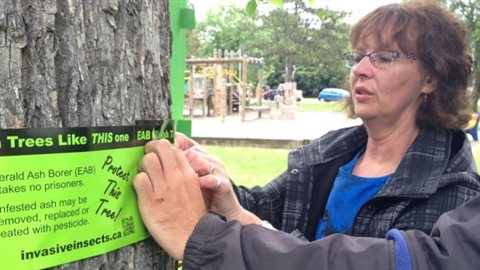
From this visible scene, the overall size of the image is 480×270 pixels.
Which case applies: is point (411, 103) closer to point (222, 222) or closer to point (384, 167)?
point (384, 167)

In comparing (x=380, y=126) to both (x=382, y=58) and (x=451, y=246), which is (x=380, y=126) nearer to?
(x=382, y=58)

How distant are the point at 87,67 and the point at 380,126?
1.36m

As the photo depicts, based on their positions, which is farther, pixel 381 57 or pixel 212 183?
pixel 381 57

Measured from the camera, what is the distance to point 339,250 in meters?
1.12

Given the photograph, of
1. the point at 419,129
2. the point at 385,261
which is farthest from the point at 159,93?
the point at 419,129

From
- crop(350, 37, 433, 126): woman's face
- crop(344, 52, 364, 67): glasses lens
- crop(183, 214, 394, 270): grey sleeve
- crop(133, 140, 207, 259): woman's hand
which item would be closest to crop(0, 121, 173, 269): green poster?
crop(133, 140, 207, 259): woman's hand

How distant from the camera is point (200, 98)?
66.6 ft

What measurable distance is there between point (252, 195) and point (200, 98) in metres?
18.2

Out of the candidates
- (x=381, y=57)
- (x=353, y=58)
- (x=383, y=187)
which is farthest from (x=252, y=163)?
(x=383, y=187)

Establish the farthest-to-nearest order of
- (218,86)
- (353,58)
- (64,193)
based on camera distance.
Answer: (218,86)
(353,58)
(64,193)

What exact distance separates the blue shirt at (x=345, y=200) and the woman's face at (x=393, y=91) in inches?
9.6

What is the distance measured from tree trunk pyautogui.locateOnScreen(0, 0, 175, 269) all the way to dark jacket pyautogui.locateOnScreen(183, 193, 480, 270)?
195 mm

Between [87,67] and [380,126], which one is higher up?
[87,67]

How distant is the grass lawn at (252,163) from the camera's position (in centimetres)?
749
